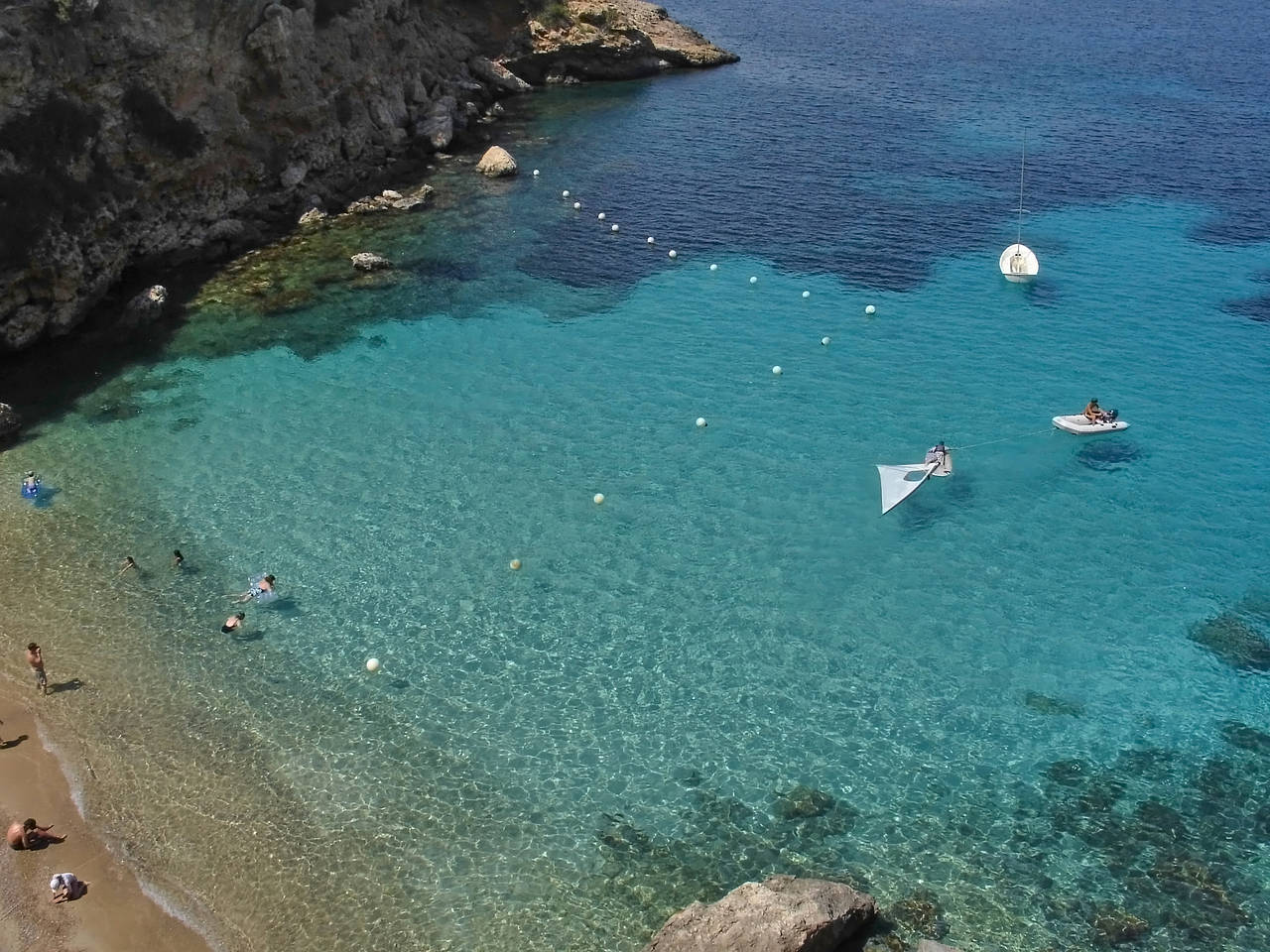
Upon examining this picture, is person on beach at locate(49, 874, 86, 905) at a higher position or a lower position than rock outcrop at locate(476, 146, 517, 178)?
lower

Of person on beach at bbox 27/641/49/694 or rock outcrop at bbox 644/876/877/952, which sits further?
person on beach at bbox 27/641/49/694

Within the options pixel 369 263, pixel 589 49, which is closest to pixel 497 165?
pixel 369 263

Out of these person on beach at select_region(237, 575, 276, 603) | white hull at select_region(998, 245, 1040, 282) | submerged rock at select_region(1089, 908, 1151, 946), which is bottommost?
submerged rock at select_region(1089, 908, 1151, 946)

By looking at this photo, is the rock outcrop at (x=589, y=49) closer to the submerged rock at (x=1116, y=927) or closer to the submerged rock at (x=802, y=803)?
the submerged rock at (x=802, y=803)

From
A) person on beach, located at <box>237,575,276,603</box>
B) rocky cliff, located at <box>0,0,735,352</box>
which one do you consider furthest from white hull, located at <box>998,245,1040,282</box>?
person on beach, located at <box>237,575,276,603</box>

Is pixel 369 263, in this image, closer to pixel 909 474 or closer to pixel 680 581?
pixel 680 581

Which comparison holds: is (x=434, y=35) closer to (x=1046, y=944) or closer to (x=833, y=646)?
(x=833, y=646)

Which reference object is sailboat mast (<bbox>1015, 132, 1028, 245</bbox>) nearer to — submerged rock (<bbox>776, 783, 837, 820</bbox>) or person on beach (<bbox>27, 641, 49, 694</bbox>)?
A: submerged rock (<bbox>776, 783, 837, 820</bbox>)
